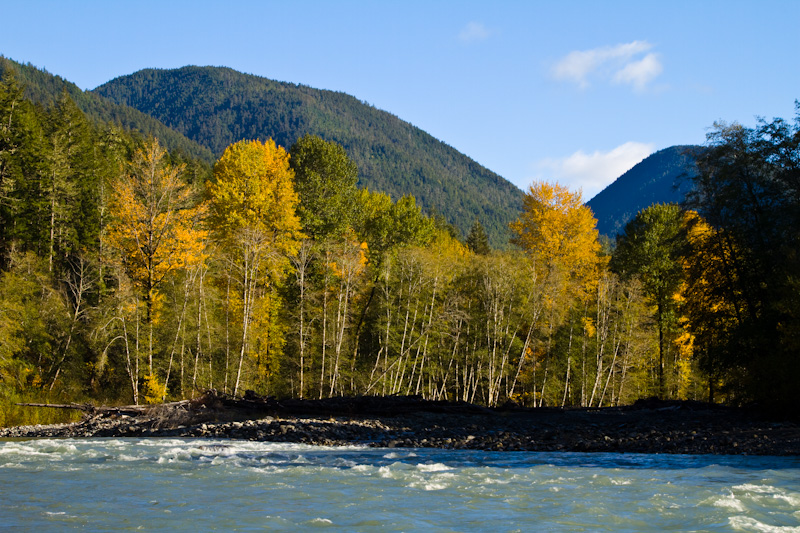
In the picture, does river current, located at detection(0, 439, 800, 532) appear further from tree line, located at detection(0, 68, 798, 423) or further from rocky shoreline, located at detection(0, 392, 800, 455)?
tree line, located at detection(0, 68, 798, 423)

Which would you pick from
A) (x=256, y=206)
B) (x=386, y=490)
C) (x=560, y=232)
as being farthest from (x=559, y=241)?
(x=386, y=490)

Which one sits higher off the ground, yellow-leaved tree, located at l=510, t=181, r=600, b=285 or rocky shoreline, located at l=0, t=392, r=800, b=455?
yellow-leaved tree, located at l=510, t=181, r=600, b=285

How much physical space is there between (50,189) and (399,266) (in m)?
23.4

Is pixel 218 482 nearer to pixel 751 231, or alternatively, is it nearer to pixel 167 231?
pixel 167 231

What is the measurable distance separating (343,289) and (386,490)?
933 inches

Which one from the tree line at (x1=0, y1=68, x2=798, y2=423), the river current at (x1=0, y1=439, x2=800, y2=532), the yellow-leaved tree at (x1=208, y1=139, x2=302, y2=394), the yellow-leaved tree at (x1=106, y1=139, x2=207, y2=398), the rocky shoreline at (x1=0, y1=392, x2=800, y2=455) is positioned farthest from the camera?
the yellow-leaved tree at (x1=208, y1=139, x2=302, y2=394)

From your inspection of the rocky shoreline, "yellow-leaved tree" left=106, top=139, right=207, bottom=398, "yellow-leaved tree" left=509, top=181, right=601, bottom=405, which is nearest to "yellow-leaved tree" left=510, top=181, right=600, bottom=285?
"yellow-leaved tree" left=509, top=181, right=601, bottom=405

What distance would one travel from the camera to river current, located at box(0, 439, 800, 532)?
28.8 ft

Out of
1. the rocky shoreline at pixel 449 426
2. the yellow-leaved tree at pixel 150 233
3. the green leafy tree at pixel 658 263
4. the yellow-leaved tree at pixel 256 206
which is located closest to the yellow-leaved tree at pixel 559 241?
the green leafy tree at pixel 658 263

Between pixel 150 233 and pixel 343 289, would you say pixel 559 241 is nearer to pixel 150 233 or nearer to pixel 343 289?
pixel 343 289

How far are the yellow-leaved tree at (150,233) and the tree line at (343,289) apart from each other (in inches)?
4.2

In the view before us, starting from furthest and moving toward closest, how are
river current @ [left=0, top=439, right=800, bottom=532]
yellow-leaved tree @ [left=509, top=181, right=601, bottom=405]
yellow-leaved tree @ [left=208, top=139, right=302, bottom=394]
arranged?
yellow-leaved tree @ [left=509, top=181, right=601, bottom=405]
yellow-leaved tree @ [left=208, top=139, right=302, bottom=394]
river current @ [left=0, top=439, right=800, bottom=532]

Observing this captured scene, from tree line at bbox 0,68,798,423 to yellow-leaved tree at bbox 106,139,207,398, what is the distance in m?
0.11

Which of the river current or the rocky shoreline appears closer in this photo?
the river current
